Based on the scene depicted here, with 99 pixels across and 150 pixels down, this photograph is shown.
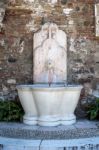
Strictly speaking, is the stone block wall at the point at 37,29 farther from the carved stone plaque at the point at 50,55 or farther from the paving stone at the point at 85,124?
the paving stone at the point at 85,124

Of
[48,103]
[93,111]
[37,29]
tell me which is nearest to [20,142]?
[48,103]

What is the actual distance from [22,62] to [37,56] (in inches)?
11.3

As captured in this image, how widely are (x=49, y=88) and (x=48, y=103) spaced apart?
214 mm

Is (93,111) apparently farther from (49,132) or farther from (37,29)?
(37,29)

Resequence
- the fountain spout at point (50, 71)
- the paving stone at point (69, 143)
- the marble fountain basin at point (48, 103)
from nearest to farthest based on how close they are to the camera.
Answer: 1. the paving stone at point (69, 143)
2. the marble fountain basin at point (48, 103)
3. the fountain spout at point (50, 71)

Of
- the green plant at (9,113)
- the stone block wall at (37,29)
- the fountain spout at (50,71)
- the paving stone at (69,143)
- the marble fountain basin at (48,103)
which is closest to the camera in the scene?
the paving stone at (69,143)

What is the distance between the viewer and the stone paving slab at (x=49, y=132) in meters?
3.58

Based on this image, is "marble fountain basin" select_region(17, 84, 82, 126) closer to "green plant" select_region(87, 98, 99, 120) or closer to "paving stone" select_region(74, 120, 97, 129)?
"paving stone" select_region(74, 120, 97, 129)

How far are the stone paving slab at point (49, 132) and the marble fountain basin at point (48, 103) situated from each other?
170 millimetres

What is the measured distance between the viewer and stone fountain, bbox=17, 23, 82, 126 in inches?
154

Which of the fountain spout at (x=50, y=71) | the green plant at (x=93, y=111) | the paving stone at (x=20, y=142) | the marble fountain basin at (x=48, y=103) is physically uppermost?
the fountain spout at (x=50, y=71)

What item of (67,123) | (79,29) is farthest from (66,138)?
(79,29)

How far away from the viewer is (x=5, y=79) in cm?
472

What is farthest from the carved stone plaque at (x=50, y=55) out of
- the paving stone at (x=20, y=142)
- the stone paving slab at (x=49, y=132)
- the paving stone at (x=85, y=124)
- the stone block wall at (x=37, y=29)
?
the paving stone at (x=20, y=142)
